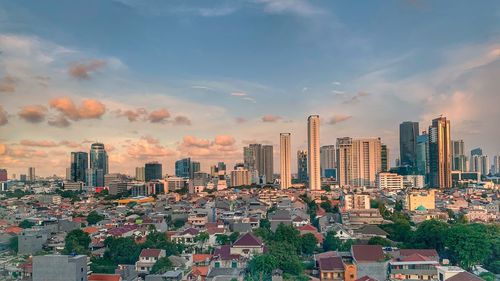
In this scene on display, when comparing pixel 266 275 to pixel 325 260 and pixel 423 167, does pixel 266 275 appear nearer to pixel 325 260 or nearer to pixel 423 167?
pixel 325 260

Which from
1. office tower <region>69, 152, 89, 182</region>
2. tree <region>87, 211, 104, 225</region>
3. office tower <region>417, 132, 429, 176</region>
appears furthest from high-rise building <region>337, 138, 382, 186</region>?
office tower <region>69, 152, 89, 182</region>

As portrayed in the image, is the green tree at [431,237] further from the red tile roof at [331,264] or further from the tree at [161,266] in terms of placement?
the tree at [161,266]

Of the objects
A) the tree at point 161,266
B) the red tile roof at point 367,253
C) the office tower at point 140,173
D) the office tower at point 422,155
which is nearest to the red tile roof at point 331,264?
the red tile roof at point 367,253

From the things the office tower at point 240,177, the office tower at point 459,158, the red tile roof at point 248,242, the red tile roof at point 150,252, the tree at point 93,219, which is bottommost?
the tree at point 93,219

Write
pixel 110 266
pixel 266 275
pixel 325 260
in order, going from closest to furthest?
pixel 266 275 → pixel 325 260 → pixel 110 266

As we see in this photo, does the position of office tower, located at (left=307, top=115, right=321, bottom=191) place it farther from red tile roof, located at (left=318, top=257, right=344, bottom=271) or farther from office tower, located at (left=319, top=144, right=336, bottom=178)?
red tile roof, located at (left=318, top=257, right=344, bottom=271)

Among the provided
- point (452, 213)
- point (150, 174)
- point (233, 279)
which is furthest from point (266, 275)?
point (150, 174)
